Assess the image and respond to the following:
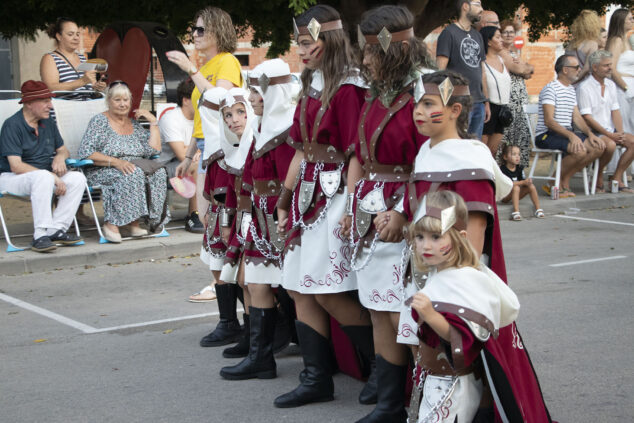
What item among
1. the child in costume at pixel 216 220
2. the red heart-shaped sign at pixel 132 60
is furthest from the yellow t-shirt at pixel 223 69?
the red heart-shaped sign at pixel 132 60

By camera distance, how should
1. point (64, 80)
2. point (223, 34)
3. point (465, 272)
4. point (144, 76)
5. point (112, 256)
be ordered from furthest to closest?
1. point (144, 76)
2. point (64, 80)
3. point (112, 256)
4. point (223, 34)
5. point (465, 272)

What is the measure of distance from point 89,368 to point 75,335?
2.79ft

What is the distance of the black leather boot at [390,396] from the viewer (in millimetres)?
4102

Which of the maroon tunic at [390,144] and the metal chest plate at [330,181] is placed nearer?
the maroon tunic at [390,144]

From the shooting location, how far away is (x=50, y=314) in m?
6.77

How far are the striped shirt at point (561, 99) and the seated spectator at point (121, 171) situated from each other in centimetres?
538

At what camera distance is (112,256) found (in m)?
8.88

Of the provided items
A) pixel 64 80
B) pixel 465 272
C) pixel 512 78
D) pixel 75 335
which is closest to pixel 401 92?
pixel 465 272

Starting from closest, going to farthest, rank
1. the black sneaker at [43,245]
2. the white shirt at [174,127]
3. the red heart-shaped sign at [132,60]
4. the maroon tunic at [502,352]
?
the maroon tunic at [502,352]
the black sneaker at [43,245]
the white shirt at [174,127]
the red heart-shaped sign at [132,60]

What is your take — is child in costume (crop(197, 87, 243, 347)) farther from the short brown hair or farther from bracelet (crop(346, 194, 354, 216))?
bracelet (crop(346, 194, 354, 216))

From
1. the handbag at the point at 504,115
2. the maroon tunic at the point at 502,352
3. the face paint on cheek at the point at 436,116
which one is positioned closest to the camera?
the maroon tunic at the point at 502,352

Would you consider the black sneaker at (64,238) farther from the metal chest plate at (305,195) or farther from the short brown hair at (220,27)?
the metal chest plate at (305,195)

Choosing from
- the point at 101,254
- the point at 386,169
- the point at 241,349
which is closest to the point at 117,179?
the point at 101,254

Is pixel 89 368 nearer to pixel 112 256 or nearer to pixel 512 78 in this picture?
pixel 112 256
